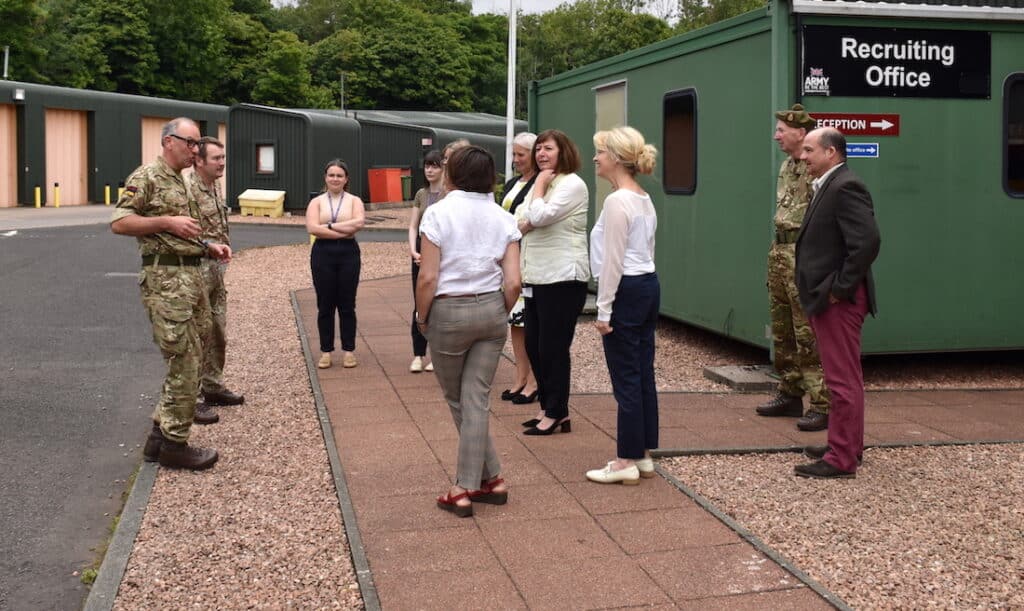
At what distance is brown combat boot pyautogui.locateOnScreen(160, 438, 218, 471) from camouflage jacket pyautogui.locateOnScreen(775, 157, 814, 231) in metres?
3.76

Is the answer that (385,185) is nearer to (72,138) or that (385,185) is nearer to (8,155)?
(72,138)

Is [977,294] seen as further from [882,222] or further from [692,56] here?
[692,56]

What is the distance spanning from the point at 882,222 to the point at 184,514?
556 centimetres

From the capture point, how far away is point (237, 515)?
538cm

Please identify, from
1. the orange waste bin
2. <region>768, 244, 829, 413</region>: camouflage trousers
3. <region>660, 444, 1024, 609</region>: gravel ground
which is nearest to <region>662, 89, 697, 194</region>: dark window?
<region>768, 244, 829, 413</region>: camouflage trousers

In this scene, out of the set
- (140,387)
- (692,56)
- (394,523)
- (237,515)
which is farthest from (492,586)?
(692,56)

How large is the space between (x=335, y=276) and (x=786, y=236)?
140 inches

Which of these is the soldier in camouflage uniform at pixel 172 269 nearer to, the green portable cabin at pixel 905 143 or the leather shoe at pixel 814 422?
the leather shoe at pixel 814 422

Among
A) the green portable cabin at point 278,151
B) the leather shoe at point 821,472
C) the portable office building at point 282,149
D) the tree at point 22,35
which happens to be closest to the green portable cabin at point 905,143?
the leather shoe at point 821,472

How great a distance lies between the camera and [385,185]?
3606 centimetres

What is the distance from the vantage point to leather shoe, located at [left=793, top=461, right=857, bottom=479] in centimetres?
599

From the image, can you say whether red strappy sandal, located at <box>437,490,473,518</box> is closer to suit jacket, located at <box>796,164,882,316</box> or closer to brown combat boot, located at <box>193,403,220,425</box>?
suit jacket, located at <box>796,164,882,316</box>

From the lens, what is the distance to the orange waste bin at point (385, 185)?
3567 centimetres

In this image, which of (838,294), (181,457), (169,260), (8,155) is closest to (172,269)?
(169,260)
